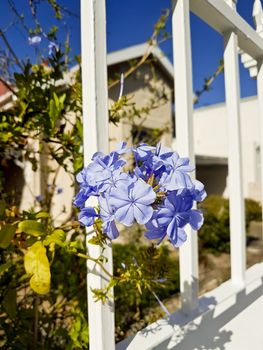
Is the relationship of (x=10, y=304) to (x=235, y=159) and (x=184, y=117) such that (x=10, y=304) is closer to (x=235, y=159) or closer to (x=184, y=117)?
(x=184, y=117)

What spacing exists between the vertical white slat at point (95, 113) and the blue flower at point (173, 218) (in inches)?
7.7

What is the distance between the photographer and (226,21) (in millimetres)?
1262

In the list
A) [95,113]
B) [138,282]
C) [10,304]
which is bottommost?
[10,304]

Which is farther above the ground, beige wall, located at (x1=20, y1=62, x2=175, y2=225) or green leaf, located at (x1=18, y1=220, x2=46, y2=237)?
beige wall, located at (x1=20, y1=62, x2=175, y2=225)

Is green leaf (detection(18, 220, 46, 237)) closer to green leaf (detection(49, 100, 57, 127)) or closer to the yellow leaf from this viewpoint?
the yellow leaf

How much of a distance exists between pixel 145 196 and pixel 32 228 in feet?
0.92

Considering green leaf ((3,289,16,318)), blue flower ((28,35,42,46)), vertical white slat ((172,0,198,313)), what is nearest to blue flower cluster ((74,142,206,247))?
vertical white slat ((172,0,198,313))

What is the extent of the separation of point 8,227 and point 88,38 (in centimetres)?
47

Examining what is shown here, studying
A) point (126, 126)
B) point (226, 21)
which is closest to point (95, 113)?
point (226, 21)

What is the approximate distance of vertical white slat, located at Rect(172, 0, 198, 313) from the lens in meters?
1.04

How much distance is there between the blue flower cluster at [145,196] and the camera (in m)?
0.59

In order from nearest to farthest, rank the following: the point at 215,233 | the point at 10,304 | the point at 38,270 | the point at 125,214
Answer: the point at 125,214
the point at 38,270
the point at 10,304
the point at 215,233

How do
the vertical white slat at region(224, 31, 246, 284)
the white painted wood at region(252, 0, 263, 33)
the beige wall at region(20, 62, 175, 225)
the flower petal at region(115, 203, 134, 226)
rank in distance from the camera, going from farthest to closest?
the beige wall at region(20, 62, 175, 225) < the white painted wood at region(252, 0, 263, 33) < the vertical white slat at region(224, 31, 246, 284) < the flower petal at region(115, 203, 134, 226)

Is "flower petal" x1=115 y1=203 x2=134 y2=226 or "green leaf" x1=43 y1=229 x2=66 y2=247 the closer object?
"flower petal" x1=115 y1=203 x2=134 y2=226
